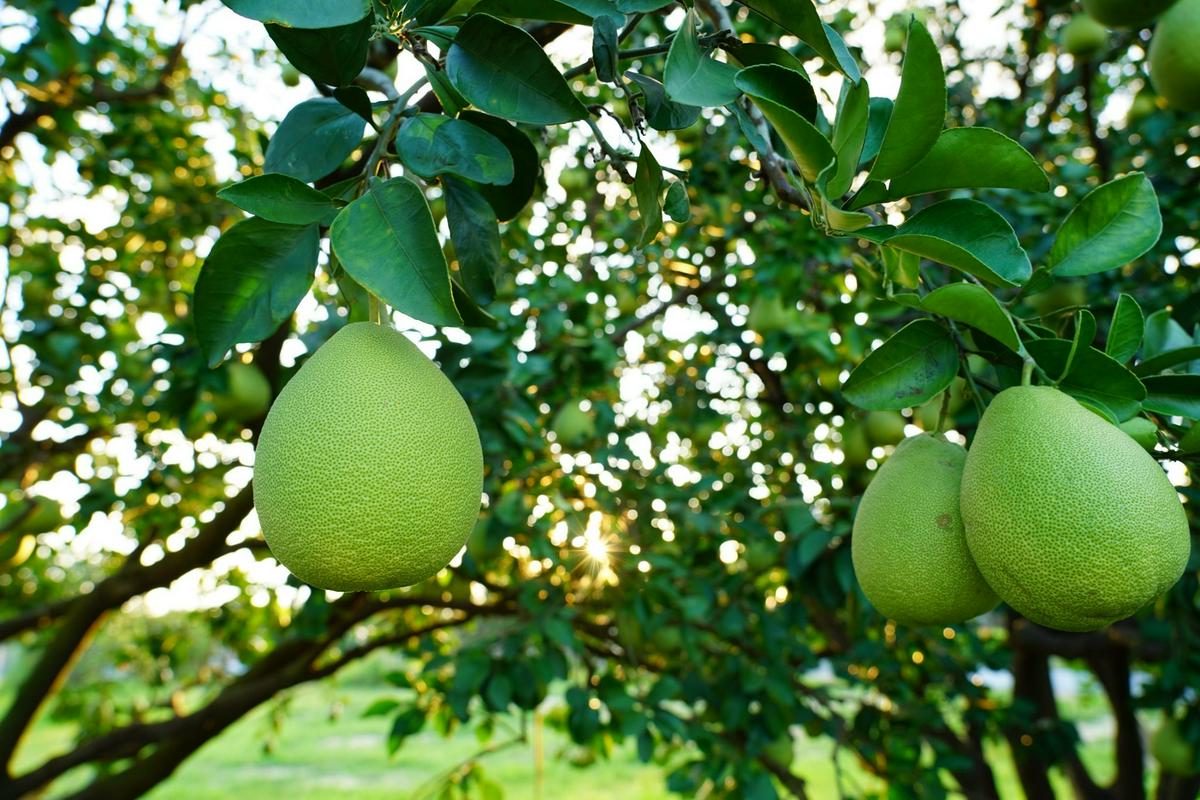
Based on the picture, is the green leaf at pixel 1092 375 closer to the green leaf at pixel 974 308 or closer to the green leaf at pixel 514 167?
the green leaf at pixel 974 308

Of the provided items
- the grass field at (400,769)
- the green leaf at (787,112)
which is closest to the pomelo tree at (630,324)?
the green leaf at (787,112)

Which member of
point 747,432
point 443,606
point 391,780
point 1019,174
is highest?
point 1019,174

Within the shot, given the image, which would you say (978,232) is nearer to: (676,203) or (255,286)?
(676,203)

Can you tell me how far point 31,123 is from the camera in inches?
122

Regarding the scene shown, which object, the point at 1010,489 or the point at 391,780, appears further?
the point at 391,780

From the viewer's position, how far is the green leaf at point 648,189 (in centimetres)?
85

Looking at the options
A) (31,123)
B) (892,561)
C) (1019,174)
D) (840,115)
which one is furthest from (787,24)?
(31,123)

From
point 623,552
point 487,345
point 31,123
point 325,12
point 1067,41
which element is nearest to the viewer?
point 325,12

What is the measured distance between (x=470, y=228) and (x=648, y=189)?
0.18 metres

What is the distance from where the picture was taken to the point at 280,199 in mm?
707

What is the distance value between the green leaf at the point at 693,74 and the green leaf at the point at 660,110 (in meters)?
0.08

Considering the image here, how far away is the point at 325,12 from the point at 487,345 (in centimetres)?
119

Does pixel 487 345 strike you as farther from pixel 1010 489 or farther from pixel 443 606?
pixel 443 606

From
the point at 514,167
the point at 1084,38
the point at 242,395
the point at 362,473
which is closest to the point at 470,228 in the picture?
the point at 514,167
